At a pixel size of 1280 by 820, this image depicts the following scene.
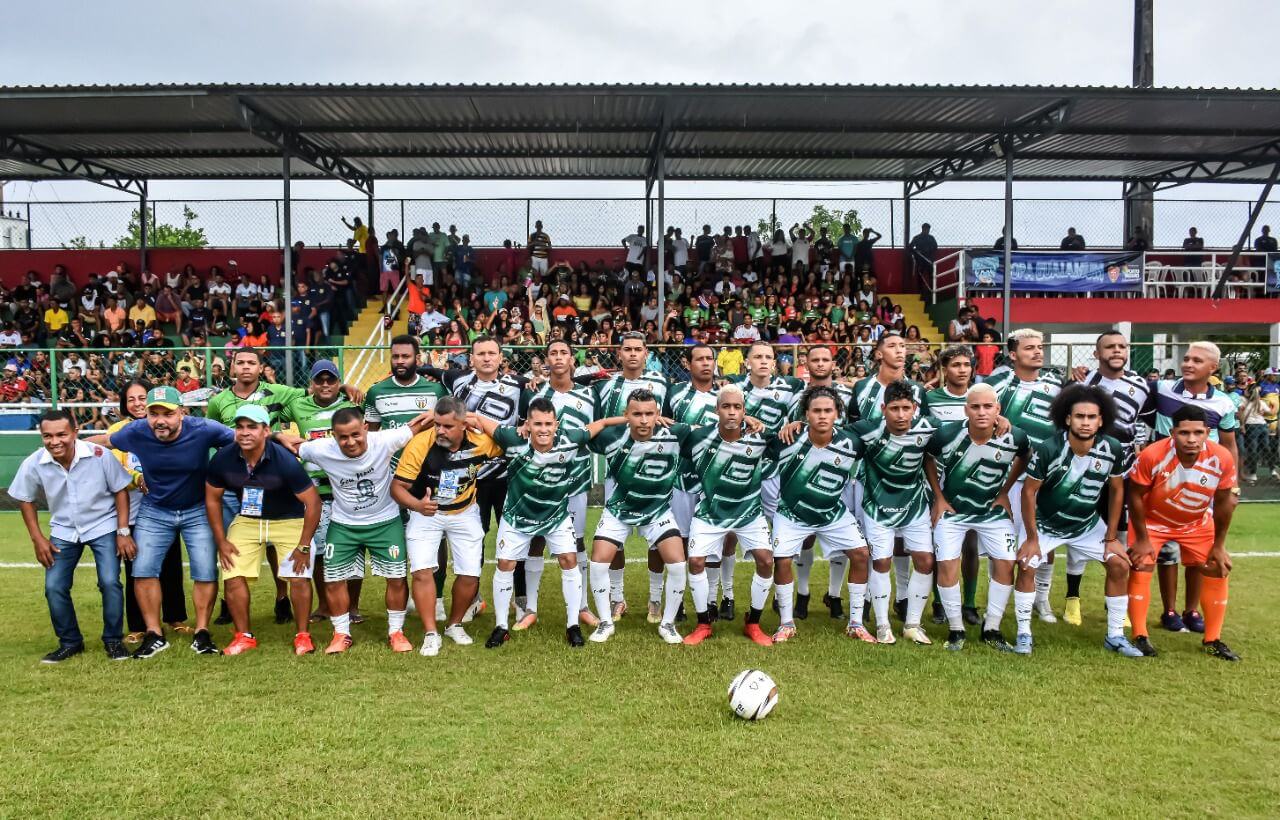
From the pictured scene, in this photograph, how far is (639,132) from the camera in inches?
631

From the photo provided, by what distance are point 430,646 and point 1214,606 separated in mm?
5274

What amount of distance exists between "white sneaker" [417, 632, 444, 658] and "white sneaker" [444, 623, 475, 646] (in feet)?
0.43

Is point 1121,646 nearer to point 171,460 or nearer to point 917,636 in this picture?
point 917,636

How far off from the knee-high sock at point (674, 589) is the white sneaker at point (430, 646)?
5.16ft

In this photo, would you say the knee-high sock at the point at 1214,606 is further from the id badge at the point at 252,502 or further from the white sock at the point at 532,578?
the id badge at the point at 252,502

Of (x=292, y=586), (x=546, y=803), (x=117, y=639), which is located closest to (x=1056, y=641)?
(x=546, y=803)

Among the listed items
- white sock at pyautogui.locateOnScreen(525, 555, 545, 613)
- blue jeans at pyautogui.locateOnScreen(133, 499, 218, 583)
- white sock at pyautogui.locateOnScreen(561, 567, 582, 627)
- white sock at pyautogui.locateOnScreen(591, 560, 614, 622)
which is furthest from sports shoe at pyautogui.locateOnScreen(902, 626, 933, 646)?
blue jeans at pyautogui.locateOnScreen(133, 499, 218, 583)

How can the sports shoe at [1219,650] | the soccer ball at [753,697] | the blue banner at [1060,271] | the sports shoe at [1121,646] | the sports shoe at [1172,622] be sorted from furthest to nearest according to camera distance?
the blue banner at [1060,271] → the sports shoe at [1172,622] → the sports shoe at [1121,646] → the sports shoe at [1219,650] → the soccer ball at [753,697]

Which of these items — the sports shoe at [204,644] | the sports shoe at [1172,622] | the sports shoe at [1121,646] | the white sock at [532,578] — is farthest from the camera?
the white sock at [532,578]

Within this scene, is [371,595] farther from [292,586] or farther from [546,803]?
[546,803]

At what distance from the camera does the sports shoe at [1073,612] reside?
261 inches

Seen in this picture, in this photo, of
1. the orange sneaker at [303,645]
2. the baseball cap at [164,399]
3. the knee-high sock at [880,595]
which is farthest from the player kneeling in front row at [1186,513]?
the baseball cap at [164,399]

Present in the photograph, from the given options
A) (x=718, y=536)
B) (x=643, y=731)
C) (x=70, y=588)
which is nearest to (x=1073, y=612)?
(x=718, y=536)

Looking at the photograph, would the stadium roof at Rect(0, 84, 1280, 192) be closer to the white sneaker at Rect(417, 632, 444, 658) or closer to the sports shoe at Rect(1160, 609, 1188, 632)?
the sports shoe at Rect(1160, 609, 1188, 632)
